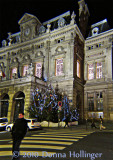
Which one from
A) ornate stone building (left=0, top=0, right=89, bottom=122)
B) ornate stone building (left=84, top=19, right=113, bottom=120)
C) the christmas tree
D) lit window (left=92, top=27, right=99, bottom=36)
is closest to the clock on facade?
ornate stone building (left=0, top=0, right=89, bottom=122)

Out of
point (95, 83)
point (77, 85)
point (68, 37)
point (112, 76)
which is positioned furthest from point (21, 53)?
point (112, 76)

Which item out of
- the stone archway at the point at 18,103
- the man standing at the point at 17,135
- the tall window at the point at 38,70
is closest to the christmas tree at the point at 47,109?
the stone archway at the point at 18,103

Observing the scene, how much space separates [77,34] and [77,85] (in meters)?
10.4

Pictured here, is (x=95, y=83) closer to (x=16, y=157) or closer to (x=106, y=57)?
(x=106, y=57)

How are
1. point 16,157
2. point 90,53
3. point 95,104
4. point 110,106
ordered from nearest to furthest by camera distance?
1. point 16,157
2. point 110,106
3. point 95,104
4. point 90,53

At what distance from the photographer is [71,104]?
27.7 m

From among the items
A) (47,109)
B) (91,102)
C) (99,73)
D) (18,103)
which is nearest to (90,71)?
(99,73)

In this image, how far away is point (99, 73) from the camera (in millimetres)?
33000

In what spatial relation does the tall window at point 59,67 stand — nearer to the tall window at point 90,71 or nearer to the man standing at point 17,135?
the tall window at point 90,71

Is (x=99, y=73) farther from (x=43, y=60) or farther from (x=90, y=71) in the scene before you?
(x=43, y=60)

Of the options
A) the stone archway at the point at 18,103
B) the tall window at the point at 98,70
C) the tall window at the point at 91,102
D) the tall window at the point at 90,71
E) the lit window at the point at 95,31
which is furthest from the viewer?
the lit window at the point at 95,31

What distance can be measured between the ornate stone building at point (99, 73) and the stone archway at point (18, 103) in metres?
13.0

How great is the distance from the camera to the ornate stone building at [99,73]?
3061 centimetres

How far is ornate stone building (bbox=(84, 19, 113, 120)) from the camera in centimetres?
3061
